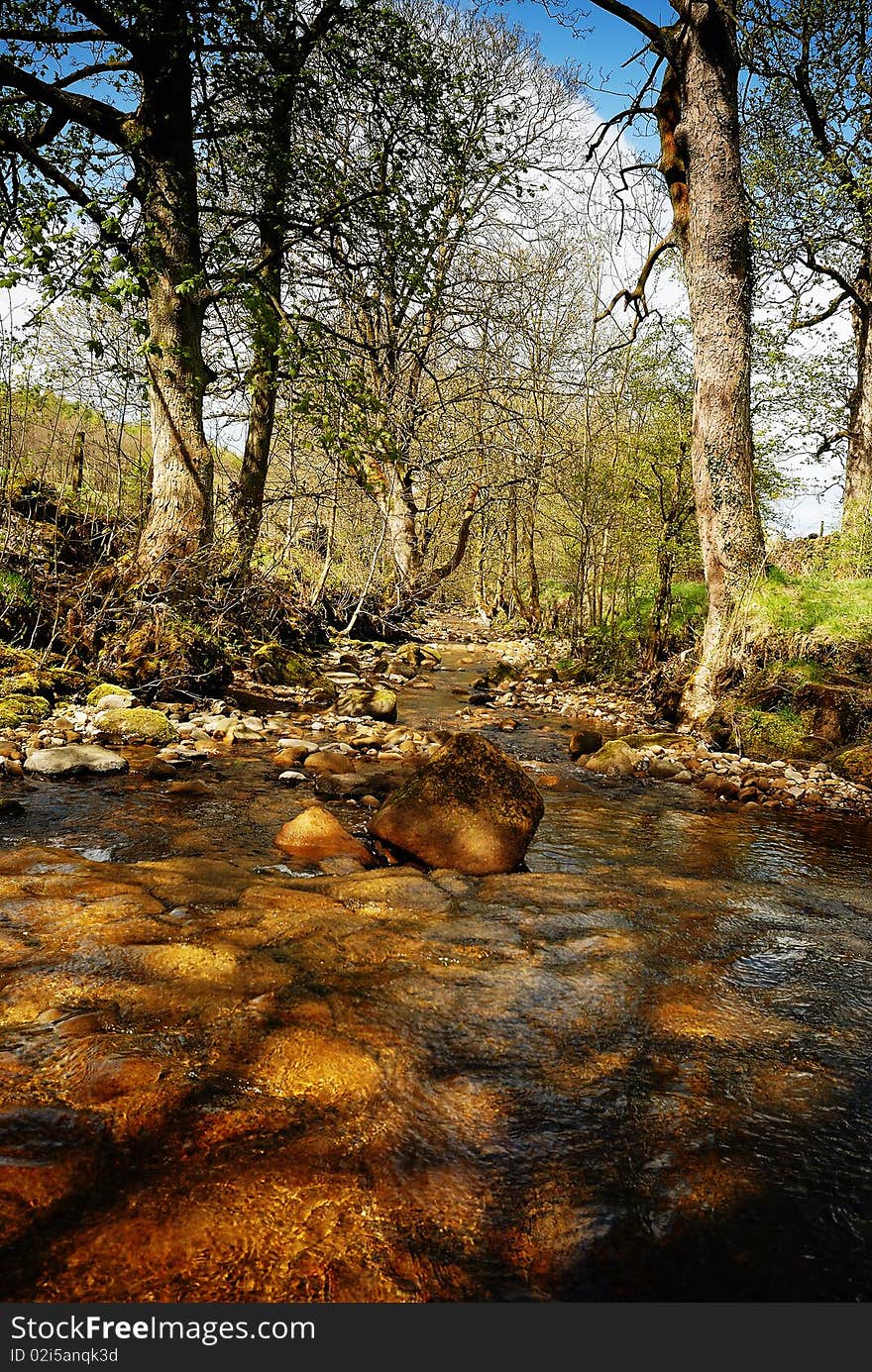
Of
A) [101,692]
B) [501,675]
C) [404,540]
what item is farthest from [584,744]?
[404,540]

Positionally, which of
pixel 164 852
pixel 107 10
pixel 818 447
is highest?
pixel 107 10

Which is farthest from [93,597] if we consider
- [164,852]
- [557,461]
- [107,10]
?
[557,461]

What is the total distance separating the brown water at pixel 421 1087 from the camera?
5.12 ft

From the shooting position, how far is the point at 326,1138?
189 cm

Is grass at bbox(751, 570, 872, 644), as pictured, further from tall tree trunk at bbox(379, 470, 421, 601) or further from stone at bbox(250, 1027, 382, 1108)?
tall tree trunk at bbox(379, 470, 421, 601)

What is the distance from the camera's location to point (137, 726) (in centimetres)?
698

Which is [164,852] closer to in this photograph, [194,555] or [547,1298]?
[547,1298]

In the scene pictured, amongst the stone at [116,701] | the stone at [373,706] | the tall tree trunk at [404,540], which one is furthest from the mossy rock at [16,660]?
the tall tree trunk at [404,540]

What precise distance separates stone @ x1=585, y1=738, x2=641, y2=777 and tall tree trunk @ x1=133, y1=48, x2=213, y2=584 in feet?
18.0

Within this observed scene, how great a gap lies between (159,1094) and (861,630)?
26.0ft

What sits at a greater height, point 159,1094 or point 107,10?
point 107,10

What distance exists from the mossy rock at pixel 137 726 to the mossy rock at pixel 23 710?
0.56m

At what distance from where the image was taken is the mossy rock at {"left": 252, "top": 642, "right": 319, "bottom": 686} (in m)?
10.7

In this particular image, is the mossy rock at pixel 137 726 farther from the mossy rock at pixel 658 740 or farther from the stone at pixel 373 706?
the mossy rock at pixel 658 740
